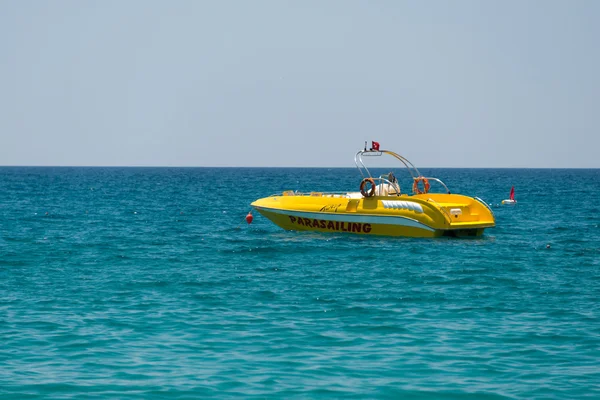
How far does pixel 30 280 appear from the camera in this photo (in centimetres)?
2134

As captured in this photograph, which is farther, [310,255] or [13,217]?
[13,217]

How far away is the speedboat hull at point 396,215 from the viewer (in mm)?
30656

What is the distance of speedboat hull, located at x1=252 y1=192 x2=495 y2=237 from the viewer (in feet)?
101

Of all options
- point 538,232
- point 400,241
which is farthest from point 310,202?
point 538,232

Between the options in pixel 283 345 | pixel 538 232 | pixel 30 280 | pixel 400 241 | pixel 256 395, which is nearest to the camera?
pixel 256 395

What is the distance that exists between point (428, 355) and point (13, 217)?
124ft

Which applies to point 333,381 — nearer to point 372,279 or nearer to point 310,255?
point 372,279

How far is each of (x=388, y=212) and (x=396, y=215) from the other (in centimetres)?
35

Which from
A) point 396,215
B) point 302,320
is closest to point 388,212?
point 396,215

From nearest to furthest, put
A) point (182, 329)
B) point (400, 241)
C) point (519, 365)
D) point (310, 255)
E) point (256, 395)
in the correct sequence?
point (256, 395)
point (519, 365)
point (182, 329)
point (310, 255)
point (400, 241)

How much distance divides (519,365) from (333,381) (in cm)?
306

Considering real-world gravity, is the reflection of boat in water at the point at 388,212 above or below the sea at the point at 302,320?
above

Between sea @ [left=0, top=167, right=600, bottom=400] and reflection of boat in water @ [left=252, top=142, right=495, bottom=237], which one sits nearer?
sea @ [left=0, top=167, right=600, bottom=400]

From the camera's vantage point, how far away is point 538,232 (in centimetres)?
3769
